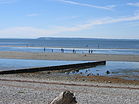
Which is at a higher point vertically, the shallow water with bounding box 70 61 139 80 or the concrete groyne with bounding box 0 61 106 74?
the concrete groyne with bounding box 0 61 106 74

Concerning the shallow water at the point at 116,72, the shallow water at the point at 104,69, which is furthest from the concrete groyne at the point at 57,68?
the shallow water at the point at 116,72

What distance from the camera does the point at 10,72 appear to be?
24594 millimetres

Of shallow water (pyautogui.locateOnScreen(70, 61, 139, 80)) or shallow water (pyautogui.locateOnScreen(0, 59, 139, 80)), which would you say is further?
shallow water (pyautogui.locateOnScreen(0, 59, 139, 80))

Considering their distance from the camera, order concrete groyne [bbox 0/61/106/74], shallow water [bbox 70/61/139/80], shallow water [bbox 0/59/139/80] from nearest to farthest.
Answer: concrete groyne [bbox 0/61/106/74] < shallow water [bbox 70/61/139/80] < shallow water [bbox 0/59/139/80]

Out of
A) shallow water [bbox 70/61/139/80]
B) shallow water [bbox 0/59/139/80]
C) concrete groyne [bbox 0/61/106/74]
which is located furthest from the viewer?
shallow water [bbox 0/59/139/80]

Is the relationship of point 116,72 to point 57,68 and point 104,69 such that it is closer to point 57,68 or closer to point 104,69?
point 104,69

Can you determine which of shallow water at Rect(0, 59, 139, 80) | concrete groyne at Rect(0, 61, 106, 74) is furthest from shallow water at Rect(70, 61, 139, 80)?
concrete groyne at Rect(0, 61, 106, 74)

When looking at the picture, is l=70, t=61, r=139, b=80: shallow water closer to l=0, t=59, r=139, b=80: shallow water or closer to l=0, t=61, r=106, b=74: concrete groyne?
l=0, t=59, r=139, b=80: shallow water

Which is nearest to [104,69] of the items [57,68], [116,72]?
[116,72]

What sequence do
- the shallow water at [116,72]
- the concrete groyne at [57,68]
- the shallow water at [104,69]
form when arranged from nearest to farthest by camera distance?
the concrete groyne at [57,68]
the shallow water at [116,72]
the shallow water at [104,69]

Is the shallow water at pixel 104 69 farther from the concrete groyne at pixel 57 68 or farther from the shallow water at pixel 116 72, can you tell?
the concrete groyne at pixel 57 68

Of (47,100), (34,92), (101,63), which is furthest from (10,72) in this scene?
(101,63)

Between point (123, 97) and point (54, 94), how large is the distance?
3.17m

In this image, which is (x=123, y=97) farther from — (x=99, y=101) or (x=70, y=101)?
(x=70, y=101)
